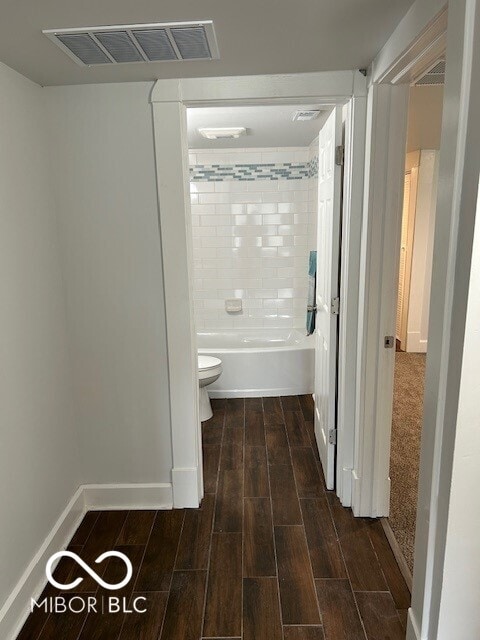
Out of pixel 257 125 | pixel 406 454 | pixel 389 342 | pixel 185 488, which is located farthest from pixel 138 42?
pixel 406 454

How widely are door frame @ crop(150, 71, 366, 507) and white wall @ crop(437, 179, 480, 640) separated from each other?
99cm

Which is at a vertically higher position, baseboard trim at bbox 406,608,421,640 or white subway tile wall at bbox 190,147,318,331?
white subway tile wall at bbox 190,147,318,331

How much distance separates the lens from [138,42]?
5.06ft

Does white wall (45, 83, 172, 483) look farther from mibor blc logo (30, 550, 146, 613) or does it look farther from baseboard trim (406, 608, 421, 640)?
baseboard trim (406, 608, 421, 640)

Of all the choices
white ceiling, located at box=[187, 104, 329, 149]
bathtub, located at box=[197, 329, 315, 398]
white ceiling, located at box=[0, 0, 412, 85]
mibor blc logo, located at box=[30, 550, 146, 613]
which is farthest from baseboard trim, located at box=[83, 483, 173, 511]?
white ceiling, located at box=[187, 104, 329, 149]

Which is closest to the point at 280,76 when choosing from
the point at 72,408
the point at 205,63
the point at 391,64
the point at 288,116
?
the point at 205,63

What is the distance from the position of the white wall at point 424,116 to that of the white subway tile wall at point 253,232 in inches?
36.8

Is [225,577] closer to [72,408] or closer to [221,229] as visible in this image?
[72,408]

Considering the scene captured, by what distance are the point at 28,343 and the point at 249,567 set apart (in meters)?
1.40

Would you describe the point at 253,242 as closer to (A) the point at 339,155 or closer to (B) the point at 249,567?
(A) the point at 339,155

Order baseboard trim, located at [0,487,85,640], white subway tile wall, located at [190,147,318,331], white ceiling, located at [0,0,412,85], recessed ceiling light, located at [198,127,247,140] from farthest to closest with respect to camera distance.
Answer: white subway tile wall, located at [190,147,318,331]
recessed ceiling light, located at [198,127,247,140]
baseboard trim, located at [0,487,85,640]
white ceiling, located at [0,0,412,85]

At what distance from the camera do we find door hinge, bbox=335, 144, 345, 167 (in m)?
2.14

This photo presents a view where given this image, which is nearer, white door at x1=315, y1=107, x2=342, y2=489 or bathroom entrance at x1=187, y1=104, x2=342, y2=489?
white door at x1=315, y1=107, x2=342, y2=489

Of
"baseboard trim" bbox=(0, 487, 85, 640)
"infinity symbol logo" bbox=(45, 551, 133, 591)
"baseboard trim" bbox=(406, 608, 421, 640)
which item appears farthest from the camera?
"infinity symbol logo" bbox=(45, 551, 133, 591)
